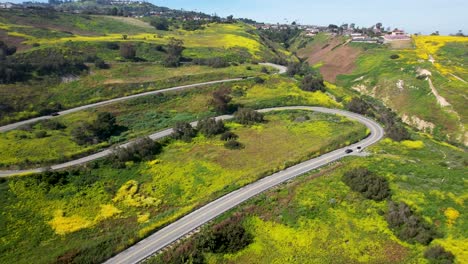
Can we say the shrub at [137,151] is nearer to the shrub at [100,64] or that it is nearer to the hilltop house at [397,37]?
the shrub at [100,64]

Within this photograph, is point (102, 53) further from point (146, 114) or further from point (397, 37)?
point (397, 37)

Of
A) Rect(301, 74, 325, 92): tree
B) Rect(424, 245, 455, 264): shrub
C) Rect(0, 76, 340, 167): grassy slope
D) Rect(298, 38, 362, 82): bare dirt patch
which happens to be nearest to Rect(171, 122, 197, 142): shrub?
Rect(0, 76, 340, 167): grassy slope

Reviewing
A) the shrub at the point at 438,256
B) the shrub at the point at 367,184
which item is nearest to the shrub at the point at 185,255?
the shrub at the point at 438,256

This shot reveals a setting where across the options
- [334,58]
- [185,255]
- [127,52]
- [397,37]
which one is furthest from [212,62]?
[397,37]

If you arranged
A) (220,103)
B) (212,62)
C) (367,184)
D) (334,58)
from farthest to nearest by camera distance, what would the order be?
(334,58)
(212,62)
(220,103)
(367,184)

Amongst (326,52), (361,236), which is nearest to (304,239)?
(361,236)

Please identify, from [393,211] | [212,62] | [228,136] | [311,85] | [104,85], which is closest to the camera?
[393,211]

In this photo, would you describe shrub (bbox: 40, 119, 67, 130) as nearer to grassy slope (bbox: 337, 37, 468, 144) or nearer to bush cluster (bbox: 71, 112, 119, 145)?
bush cluster (bbox: 71, 112, 119, 145)

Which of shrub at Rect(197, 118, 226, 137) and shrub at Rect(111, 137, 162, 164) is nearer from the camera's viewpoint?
shrub at Rect(111, 137, 162, 164)
